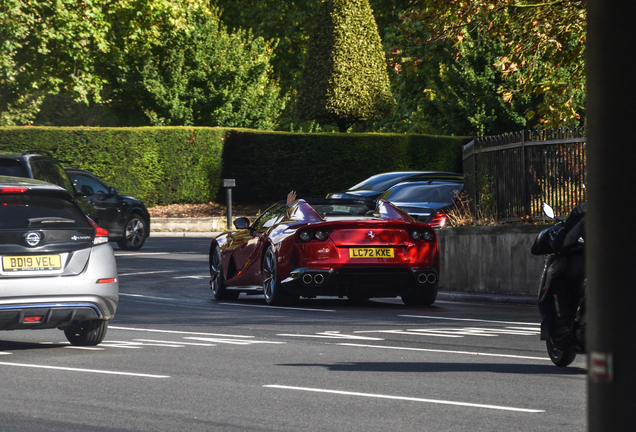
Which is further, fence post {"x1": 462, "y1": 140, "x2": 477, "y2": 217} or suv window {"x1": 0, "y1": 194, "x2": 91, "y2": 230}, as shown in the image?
fence post {"x1": 462, "y1": 140, "x2": 477, "y2": 217}

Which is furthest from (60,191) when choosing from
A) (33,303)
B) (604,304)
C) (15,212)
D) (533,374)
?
(604,304)

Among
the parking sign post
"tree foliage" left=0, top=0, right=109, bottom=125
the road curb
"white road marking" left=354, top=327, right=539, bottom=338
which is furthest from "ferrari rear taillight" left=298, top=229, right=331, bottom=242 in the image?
"tree foliage" left=0, top=0, right=109, bottom=125

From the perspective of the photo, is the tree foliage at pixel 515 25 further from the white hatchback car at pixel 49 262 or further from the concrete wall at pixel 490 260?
the white hatchback car at pixel 49 262

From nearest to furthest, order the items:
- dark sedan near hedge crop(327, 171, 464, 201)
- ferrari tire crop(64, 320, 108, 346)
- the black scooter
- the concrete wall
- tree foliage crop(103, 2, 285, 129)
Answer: the black scooter < ferrari tire crop(64, 320, 108, 346) < the concrete wall < dark sedan near hedge crop(327, 171, 464, 201) < tree foliage crop(103, 2, 285, 129)

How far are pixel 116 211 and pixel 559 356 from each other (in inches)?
669

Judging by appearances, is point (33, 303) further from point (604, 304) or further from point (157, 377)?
point (604, 304)

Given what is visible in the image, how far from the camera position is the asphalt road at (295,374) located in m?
5.91

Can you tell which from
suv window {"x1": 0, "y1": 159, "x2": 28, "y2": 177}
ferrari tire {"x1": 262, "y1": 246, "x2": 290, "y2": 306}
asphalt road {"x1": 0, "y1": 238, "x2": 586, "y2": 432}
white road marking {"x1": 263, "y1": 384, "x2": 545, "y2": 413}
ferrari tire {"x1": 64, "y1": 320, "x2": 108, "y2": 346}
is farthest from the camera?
suv window {"x1": 0, "y1": 159, "x2": 28, "y2": 177}

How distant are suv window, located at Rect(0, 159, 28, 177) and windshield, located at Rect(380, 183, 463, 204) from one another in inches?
240

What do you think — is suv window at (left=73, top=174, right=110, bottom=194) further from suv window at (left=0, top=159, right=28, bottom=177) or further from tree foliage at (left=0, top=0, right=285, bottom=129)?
tree foliage at (left=0, top=0, right=285, bottom=129)

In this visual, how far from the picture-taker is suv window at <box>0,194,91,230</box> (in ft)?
29.0

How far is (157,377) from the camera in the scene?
7.54m

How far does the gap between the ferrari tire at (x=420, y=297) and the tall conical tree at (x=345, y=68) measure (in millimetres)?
27849

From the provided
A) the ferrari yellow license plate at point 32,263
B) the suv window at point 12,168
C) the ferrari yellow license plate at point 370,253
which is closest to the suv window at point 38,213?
the ferrari yellow license plate at point 32,263
